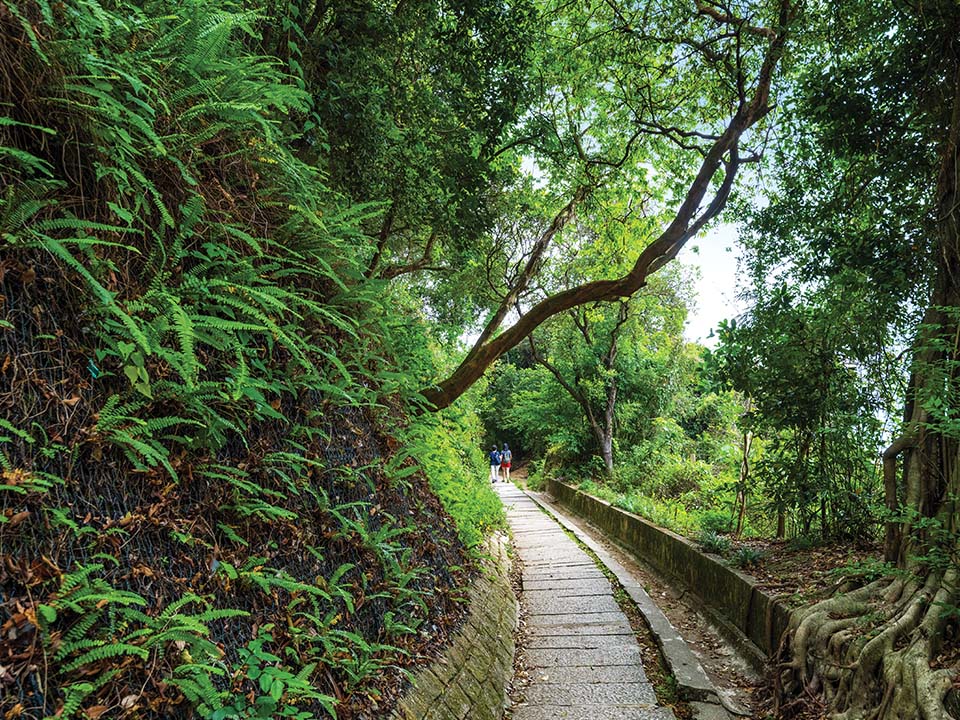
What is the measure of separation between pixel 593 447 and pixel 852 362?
13.4 m

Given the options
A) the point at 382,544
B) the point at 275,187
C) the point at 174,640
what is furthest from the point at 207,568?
the point at 275,187

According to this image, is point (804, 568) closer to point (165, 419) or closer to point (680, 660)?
point (680, 660)

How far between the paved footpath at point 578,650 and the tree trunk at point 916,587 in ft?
4.27

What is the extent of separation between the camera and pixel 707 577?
6.66m

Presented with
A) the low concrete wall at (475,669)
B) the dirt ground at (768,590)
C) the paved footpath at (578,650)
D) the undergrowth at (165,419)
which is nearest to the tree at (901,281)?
the dirt ground at (768,590)

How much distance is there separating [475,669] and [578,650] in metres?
1.94

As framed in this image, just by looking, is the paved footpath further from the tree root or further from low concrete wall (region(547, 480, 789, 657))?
the tree root

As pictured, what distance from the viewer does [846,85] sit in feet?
17.1

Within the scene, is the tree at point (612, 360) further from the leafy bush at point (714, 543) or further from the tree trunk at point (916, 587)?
the tree trunk at point (916, 587)

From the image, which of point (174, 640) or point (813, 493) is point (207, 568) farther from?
point (813, 493)

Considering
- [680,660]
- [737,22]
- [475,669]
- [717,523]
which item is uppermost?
[737,22]

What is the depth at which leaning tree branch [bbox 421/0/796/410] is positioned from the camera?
613cm

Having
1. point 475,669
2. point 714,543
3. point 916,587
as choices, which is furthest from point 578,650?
point 916,587

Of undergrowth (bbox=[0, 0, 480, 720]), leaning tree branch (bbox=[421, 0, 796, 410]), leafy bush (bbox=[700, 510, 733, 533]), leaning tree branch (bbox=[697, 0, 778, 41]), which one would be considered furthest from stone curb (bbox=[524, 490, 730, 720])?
leaning tree branch (bbox=[697, 0, 778, 41])
